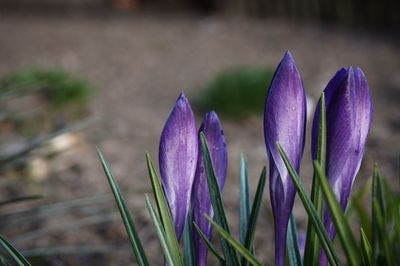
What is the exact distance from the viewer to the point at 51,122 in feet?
11.4

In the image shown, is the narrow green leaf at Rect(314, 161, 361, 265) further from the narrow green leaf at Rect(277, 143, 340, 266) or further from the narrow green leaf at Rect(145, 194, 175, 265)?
the narrow green leaf at Rect(145, 194, 175, 265)

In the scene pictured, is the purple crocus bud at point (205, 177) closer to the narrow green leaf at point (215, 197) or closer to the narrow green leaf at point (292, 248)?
the narrow green leaf at point (215, 197)

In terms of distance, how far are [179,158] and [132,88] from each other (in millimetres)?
3920

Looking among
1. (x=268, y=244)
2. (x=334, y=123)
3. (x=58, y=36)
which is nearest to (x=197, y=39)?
(x=58, y=36)

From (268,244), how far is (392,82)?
2486mm

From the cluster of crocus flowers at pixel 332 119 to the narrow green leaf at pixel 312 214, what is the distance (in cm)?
4

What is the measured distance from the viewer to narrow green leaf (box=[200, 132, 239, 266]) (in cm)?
81

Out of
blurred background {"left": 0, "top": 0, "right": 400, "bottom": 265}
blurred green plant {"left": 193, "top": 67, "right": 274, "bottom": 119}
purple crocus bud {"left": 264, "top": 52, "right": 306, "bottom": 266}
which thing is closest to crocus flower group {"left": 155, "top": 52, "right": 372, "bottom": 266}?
purple crocus bud {"left": 264, "top": 52, "right": 306, "bottom": 266}

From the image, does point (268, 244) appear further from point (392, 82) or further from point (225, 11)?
point (225, 11)

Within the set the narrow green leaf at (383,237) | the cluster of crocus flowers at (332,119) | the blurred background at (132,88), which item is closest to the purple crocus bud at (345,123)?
the cluster of crocus flowers at (332,119)

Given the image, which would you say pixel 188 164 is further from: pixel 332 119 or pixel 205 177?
pixel 332 119

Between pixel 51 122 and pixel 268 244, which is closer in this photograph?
pixel 268 244

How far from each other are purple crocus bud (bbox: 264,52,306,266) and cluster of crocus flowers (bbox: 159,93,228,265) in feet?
0.25

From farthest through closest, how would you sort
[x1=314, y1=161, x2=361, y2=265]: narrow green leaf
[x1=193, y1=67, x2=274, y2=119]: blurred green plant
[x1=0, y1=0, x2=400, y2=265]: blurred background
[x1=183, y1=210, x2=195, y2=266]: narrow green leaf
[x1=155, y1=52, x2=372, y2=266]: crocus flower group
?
[x1=193, y1=67, x2=274, y2=119]: blurred green plant, [x1=0, y1=0, x2=400, y2=265]: blurred background, [x1=183, y1=210, x2=195, y2=266]: narrow green leaf, [x1=155, y1=52, x2=372, y2=266]: crocus flower group, [x1=314, y1=161, x2=361, y2=265]: narrow green leaf
